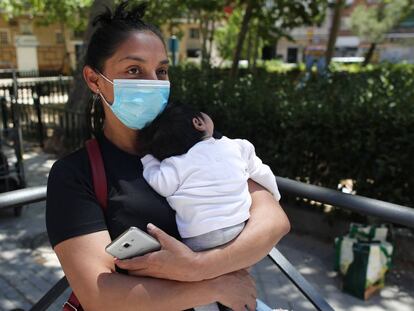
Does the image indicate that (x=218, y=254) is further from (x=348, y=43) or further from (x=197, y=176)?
(x=348, y=43)

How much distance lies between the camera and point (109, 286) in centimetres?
125

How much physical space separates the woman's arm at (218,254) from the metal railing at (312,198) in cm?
23

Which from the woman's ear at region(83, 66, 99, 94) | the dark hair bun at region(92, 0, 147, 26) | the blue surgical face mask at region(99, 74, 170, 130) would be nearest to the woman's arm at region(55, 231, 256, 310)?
the blue surgical face mask at region(99, 74, 170, 130)

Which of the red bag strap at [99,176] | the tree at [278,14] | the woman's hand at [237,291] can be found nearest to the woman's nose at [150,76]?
the red bag strap at [99,176]

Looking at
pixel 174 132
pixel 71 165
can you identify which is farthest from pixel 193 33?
pixel 71 165

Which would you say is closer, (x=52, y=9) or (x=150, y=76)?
(x=150, y=76)

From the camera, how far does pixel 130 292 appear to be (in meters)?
1.25

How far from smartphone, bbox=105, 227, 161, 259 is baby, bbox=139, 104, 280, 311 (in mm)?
165

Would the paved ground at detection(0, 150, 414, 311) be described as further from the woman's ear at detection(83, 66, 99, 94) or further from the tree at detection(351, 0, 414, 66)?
the tree at detection(351, 0, 414, 66)

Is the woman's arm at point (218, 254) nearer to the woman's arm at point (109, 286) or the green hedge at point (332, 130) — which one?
the woman's arm at point (109, 286)

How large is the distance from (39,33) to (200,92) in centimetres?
3031

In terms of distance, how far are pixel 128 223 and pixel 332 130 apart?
3.24 meters

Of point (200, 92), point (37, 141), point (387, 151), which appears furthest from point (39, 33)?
point (387, 151)

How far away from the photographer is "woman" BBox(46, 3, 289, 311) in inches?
50.1
